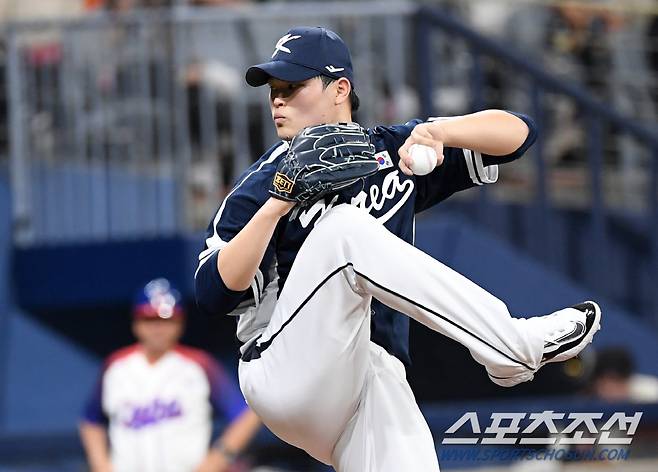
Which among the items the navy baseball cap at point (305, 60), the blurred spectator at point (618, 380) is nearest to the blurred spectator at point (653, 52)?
the blurred spectator at point (618, 380)

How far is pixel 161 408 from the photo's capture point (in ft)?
23.3

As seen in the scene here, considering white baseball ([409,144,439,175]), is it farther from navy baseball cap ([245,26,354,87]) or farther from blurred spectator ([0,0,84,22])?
blurred spectator ([0,0,84,22])

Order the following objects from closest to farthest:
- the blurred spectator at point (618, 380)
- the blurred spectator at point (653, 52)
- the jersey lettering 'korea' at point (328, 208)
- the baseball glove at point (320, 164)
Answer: the baseball glove at point (320, 164) < the jersey lettering 'korea' at point (328, 208) < the blurred spectator at point (618, 380) < the blurred spectator at point (653, 52)

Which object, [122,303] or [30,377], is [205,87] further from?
[30,377]

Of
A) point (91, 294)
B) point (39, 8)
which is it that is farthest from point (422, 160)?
point (39, 8)

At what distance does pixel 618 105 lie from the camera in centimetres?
912

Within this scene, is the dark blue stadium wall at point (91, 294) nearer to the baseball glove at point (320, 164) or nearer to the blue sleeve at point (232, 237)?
the blue sleeve at point (232, 237)

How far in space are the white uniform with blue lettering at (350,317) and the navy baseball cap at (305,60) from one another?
0.27 m

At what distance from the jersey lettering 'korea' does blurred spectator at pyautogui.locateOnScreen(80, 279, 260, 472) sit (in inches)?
99.4

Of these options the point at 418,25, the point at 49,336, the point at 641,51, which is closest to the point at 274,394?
Answer: the point at 418,25

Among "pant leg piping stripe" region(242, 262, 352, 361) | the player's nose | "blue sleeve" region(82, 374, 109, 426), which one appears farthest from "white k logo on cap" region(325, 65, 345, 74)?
"blue sleeve" region(82, 374, 109, 426)

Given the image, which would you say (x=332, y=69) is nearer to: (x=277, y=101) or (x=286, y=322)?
(x=277, y=101)

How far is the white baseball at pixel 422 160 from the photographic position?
13.4 ft

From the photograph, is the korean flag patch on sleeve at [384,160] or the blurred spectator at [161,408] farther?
the blurred spectator at [161,408]
